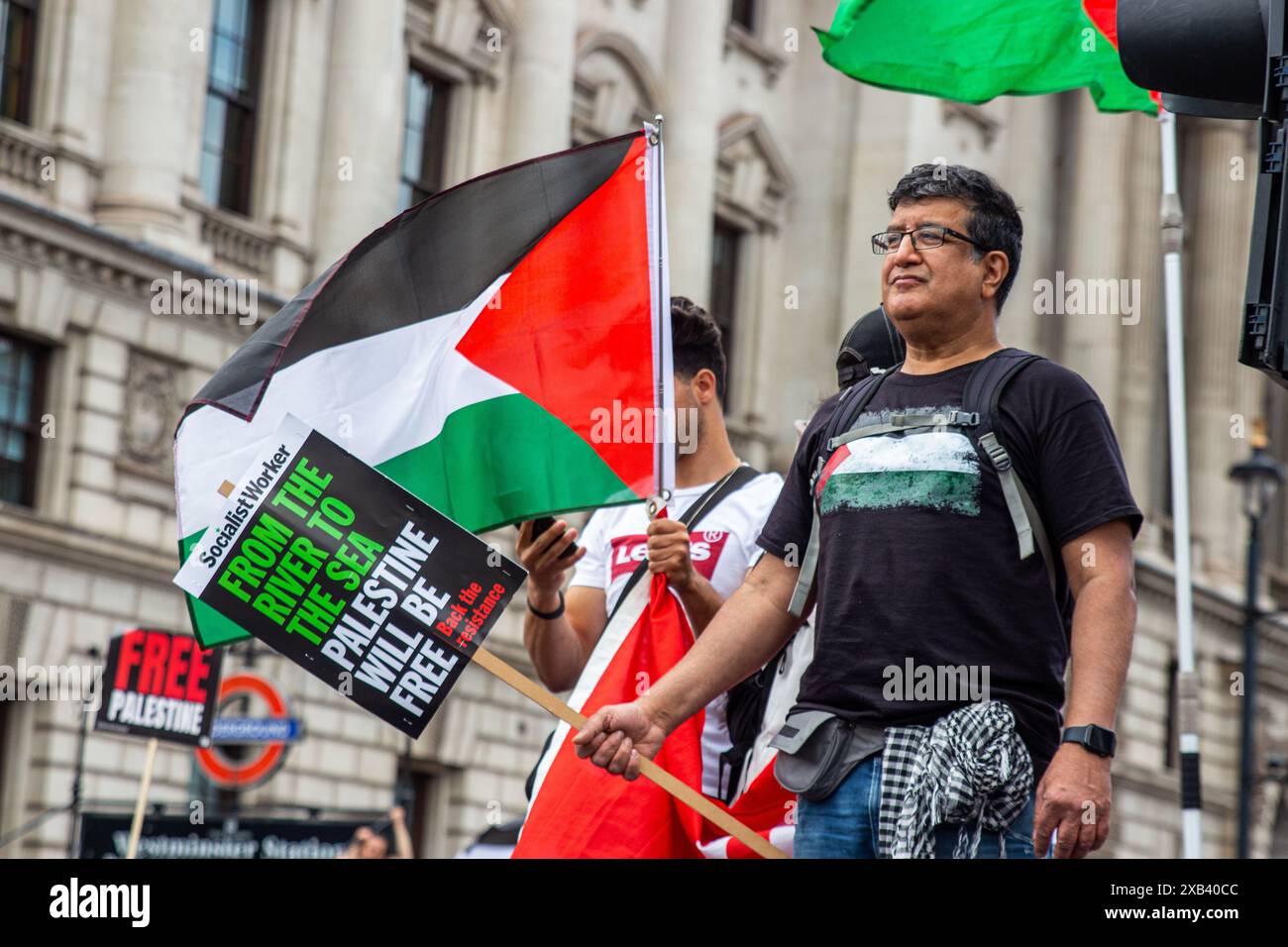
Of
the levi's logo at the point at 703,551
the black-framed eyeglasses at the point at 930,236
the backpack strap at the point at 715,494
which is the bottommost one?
the levi's logo at the point at 703,551

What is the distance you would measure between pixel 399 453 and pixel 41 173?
52.5ft

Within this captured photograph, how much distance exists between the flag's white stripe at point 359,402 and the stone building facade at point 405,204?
14.5 m

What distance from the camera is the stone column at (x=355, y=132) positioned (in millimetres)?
23969

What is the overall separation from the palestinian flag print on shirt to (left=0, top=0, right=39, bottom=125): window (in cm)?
1759

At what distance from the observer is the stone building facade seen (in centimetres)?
2058

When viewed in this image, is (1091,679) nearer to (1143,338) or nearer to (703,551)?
A: (703,551)

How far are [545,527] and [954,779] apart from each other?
187 centimetres

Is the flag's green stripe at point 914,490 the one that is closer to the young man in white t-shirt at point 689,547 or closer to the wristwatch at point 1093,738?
the wristwatch at point 1093,738

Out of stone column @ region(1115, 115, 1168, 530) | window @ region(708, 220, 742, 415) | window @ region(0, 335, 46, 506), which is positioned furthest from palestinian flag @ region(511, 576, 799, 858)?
stone column @ region(1115, 115, 1168, 530)

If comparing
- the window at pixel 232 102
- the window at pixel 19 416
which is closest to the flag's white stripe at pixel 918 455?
the window at pixel 19 416

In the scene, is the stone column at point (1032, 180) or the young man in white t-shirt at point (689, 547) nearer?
the young man in white t-shirt at point (689, 547)

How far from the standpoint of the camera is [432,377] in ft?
18.7

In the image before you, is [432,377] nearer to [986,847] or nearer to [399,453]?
[399,453]
